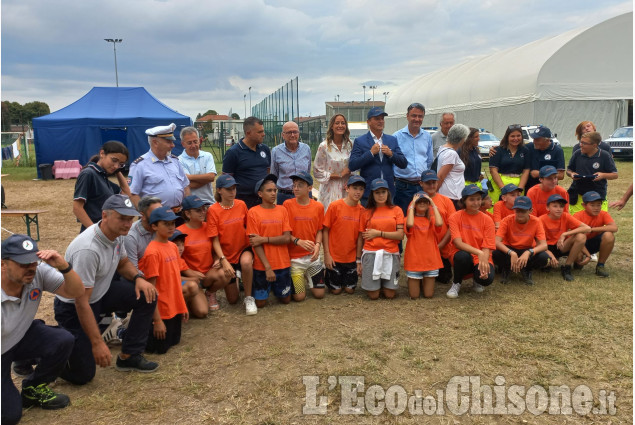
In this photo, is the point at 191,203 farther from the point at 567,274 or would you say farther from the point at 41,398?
the point at 567,274

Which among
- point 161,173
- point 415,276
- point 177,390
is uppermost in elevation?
point 161,173

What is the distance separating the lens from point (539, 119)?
28.7m

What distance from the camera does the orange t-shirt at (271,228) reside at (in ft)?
15.5

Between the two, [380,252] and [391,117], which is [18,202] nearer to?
[380,252]

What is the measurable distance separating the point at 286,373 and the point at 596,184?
190 inches

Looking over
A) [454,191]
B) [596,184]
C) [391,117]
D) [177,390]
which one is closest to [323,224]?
[454,191]

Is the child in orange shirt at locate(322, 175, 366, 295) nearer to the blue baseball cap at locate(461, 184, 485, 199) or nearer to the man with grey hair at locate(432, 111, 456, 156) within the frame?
the blue baseball cap at locate(461, 184, 485, 199)

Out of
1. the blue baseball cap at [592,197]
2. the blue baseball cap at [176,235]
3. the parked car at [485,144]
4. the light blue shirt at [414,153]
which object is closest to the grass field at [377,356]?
the blue baseball cap at [176,235]

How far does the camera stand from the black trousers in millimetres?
3238

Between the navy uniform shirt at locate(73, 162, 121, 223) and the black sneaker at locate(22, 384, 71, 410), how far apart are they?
5.23ft

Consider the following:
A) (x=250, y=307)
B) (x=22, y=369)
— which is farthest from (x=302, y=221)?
(x=22, y=369)

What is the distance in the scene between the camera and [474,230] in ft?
16.3

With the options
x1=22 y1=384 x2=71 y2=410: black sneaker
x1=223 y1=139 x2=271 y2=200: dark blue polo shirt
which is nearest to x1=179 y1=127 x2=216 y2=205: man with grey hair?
x1=223 y1=139 x2=271 y2=200: dark blue polo shirt

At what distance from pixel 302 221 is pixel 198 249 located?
1141 mm
